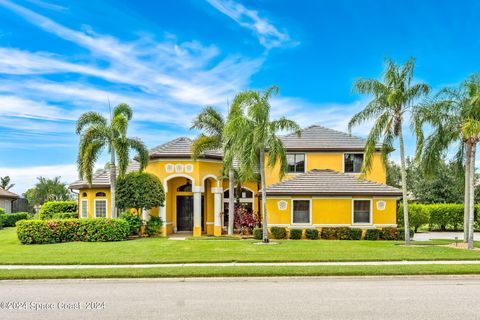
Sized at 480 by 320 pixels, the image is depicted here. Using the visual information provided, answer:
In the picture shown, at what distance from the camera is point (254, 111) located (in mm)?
20500

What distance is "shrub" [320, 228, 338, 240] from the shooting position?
24516 mm

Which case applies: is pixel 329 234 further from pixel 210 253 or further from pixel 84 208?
pixel 84 208

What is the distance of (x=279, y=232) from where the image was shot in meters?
24.3

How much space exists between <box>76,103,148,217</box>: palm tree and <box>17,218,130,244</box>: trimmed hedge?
1557mm

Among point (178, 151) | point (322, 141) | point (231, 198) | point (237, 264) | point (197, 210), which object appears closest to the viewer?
point (237, 264)

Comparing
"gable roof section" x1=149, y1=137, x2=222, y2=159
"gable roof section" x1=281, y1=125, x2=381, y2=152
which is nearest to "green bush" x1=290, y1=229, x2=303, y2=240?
"gable roof section" x1=281, y1=125, x2=381, y2=152

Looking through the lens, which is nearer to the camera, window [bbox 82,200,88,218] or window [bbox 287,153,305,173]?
window [bbox 287,153,305,173]

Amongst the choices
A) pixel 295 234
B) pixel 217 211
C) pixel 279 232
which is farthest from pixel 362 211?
pixel 217 211

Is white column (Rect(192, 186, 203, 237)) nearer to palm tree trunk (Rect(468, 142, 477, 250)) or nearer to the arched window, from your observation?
Result: the arched window

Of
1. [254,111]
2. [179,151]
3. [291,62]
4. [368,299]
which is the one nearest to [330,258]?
[368,299]

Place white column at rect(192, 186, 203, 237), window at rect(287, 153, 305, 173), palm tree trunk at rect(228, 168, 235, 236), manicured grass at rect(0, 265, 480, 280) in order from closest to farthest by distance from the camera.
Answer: manicured grass at rect(0, 265, 480, 280)
palm tree trunk at rect(228, 168, 235, 236)
white column at rect(192, 186, 203, 237)
window at rect(287, 153, 305, 173)

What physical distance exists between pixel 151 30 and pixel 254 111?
6.29 m

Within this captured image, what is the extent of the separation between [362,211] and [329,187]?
8.00 ft

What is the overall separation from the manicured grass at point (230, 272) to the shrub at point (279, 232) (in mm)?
10786
